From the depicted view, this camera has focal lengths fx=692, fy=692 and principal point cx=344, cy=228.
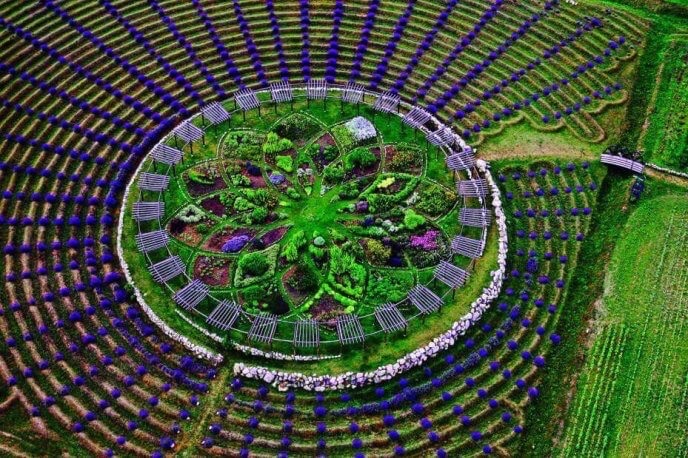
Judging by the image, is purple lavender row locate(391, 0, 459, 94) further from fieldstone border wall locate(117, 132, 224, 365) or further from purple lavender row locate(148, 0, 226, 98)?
fieldstone border wall locate(117, 132, 224, 365)

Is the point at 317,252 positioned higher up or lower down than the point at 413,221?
lower down

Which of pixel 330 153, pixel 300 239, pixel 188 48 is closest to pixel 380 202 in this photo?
pixel 330 153

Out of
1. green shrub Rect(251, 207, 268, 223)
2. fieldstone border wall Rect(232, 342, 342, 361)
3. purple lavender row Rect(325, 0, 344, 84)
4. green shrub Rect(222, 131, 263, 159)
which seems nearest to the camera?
fieldstone border wall Rect(232, 342, 342, 361)

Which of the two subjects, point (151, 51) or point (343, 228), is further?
point (151, 51)

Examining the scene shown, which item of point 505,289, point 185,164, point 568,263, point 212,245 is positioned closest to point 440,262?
point 505,289

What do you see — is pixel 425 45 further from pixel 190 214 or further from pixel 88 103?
pixel 88 103

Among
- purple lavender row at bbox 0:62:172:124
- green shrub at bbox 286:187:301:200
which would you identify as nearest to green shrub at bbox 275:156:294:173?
green shrub at bbox 286:187:301:200

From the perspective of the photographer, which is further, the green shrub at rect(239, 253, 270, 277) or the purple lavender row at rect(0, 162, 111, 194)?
the purple lavender row at rect(0, 162, 111, 194)
